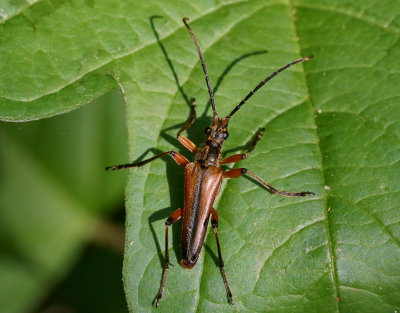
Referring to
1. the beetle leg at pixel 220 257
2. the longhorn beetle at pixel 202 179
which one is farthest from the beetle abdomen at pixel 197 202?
the beetle leg at pixel 220 257

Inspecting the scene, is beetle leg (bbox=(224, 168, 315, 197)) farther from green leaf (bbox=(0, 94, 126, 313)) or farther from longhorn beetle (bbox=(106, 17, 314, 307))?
green leaf (bbox=(0, 94, 126, 313))

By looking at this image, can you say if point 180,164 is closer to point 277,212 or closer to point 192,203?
point 192,203

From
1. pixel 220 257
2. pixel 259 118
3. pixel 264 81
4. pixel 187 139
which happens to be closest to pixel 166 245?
pixel 220 257

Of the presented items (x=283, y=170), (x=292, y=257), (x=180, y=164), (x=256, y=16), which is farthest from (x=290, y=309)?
(x=256, y=16)

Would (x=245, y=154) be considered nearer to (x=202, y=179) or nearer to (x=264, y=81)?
(x=202, y=179)

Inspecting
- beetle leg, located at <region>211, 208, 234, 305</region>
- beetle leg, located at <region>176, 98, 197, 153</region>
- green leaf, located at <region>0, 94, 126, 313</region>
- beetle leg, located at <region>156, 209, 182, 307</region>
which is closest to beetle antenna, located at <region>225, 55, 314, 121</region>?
beetle leg, located at <region>176, 98, 197, 153</region>

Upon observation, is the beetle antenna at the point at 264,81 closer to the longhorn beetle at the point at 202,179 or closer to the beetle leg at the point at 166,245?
the longhorn beetle at the point at 202,179
